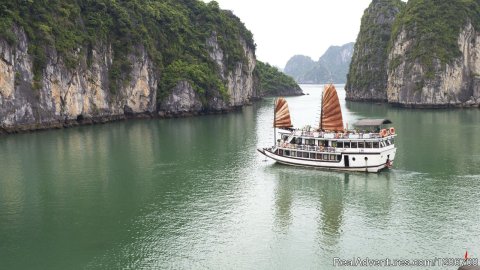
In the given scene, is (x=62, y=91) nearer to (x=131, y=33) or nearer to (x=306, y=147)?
(x=131, y=33)

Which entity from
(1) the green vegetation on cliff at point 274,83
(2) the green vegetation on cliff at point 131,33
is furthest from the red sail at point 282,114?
(1) the green vegetation on cliff at point 274,83

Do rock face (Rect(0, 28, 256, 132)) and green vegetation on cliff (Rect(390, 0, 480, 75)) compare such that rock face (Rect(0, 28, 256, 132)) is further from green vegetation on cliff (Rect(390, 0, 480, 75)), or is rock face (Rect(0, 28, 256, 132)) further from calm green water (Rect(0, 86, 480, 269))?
green vegetation on cliff (Rect(390, 0, 480, 75))

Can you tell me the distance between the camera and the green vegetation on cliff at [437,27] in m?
96.5

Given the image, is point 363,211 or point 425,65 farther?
point 425,65

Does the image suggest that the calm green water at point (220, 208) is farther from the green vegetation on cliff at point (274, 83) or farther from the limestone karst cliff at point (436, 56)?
the green vegetation on cliff at point (274, 83)

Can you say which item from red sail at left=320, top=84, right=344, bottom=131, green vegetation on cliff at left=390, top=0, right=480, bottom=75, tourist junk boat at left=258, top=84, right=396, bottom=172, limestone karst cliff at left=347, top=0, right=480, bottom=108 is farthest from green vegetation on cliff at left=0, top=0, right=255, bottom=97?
red sail at left=320, top=84, right=344, bottom=131

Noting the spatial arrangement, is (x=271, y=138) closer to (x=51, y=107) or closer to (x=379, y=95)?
(x=51, y=107)

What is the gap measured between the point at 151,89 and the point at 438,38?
6020 centimetres


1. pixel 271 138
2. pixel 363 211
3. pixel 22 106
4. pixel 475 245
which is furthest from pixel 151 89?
pixel 475 245

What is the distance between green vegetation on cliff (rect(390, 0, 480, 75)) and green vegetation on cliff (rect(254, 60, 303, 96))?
72310 millimetres

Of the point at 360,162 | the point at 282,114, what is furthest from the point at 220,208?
the point at 282,114

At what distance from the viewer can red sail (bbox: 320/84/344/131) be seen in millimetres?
38875

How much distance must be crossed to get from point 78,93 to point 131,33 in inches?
601

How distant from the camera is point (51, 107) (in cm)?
6162
